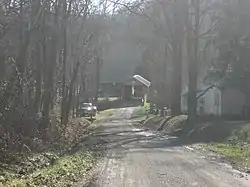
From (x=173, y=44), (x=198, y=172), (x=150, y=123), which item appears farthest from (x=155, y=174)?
(x=150, y=123)

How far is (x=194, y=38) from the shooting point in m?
43.8

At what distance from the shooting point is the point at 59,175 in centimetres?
1568

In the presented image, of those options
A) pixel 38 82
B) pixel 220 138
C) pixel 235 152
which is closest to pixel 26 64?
pixel 38 82

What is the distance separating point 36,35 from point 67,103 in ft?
48.0

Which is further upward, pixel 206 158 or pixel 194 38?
pixel 194 38

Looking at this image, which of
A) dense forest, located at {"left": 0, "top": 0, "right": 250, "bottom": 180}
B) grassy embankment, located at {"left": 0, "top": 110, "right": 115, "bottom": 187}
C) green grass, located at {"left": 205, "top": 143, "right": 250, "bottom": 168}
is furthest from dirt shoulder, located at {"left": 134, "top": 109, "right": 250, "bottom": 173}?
grassy embankment, located at {"left": 0, "top": 110, "right": 115, "bottom": 187}

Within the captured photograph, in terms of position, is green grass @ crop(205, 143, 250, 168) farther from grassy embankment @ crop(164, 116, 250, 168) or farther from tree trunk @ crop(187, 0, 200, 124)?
tree trunk @ crop(187, 0, 200, 124)

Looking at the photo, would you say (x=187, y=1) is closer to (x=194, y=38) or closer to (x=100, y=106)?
(x=194, y=38)

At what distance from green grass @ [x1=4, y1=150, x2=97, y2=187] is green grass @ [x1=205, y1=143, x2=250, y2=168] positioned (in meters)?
5.39

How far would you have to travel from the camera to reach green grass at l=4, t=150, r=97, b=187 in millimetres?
13758

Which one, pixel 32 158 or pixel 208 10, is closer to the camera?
pixel 32 158

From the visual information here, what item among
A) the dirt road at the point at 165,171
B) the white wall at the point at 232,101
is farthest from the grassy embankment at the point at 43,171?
the white wall at the point at 232,101

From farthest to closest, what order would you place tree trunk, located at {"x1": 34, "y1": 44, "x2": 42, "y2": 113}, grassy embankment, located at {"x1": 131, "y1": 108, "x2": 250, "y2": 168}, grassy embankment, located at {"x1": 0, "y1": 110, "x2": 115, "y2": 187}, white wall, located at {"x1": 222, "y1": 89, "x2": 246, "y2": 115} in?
1. white wall, located at {"x1": 222, "y1": 89, "x2": 246, "y2": 115}
2. tree trunk, located at {"x1": 34, "y1": 44, "x2": 42, "y2": 113}
3. grassy embankment, located at {"x1": 131, "y1": 108, "x2": 250, "y2": 168}
4. grassy embankment, located at {"x1": 0, "y1": 110, "x2": 115, "y2": 187}

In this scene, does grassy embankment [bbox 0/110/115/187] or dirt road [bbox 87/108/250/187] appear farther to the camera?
dirt road [bbox 87/108/250/187]
